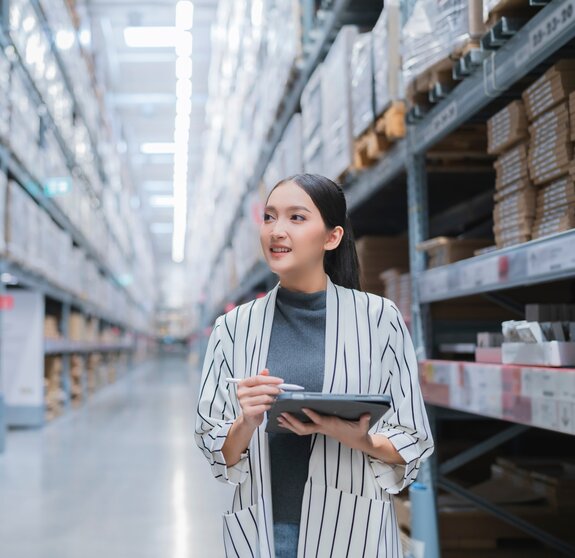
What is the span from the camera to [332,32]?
5.62 m

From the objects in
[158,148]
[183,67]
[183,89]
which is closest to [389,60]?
[183,67]

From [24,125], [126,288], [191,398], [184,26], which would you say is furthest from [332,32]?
[126,288]

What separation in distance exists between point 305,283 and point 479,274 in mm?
1507

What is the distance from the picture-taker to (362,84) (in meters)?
4.38

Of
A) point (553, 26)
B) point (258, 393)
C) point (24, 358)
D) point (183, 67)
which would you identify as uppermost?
point (183, 67)

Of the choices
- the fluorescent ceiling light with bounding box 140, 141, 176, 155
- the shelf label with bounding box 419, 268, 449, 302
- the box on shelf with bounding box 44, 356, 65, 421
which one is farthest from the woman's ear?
the fluorescent ceiling light with bounding box 140, 141, 176, 155

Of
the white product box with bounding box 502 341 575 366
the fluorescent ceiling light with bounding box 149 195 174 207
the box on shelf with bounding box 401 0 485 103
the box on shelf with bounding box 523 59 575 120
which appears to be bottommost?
the white product box with bounding box 502 341 575 366

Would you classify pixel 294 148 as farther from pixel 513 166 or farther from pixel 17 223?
pixel 513 166

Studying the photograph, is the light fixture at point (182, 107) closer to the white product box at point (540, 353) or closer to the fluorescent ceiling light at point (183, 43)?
the fluorescent ceiling light at point (183, 43)

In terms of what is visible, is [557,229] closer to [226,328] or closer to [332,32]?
[226,328]

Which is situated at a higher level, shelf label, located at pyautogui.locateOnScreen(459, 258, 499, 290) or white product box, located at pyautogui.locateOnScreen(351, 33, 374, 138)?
white product box, located at pyautogui.locateOnScreen(351, 33, 374, 138)

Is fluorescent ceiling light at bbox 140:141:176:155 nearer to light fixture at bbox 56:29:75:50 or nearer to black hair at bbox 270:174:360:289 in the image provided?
light fixture at bbox 56:29:75:50

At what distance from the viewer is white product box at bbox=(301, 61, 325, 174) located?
5.64 m

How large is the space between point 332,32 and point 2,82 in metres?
3.38
